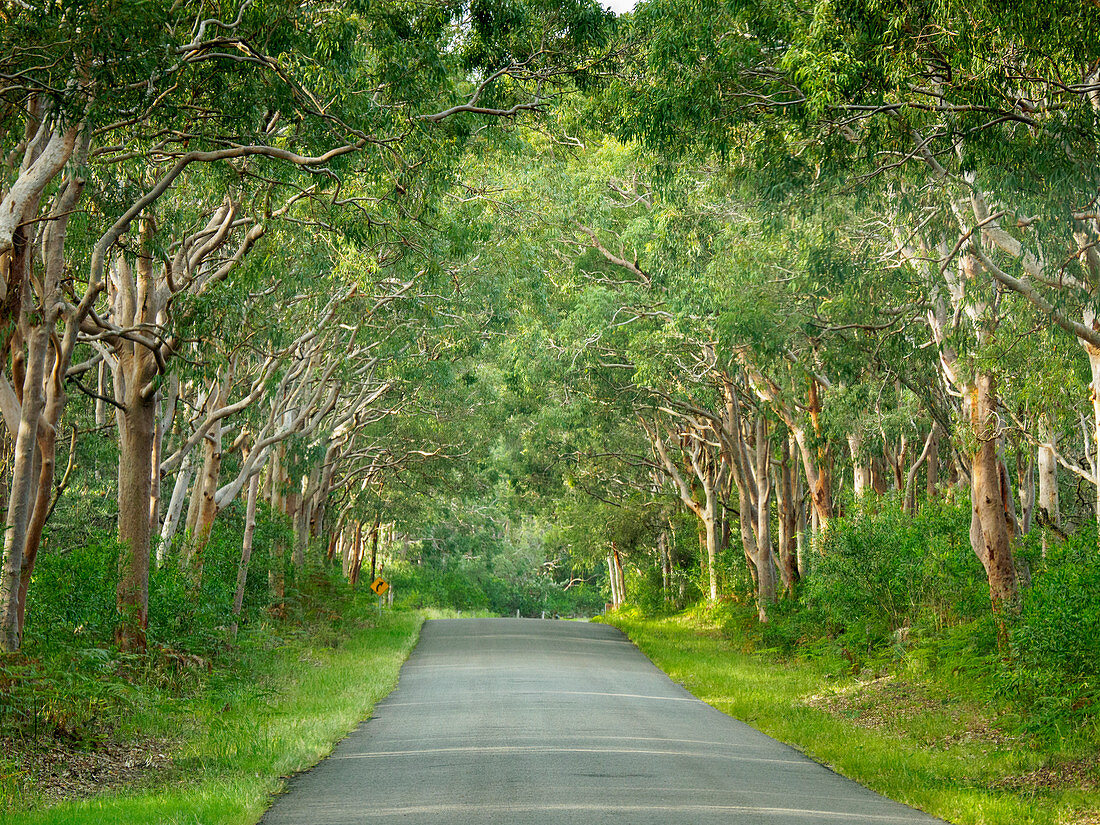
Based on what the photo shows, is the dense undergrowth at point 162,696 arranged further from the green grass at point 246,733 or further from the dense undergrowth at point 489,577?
the dense undergrowth at point 489,577

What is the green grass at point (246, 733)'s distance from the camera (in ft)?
28.6

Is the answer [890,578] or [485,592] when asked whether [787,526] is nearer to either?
[890,578]

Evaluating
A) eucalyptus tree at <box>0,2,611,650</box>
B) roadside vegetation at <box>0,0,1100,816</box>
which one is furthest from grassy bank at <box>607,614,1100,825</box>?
eucalyptus tree at <box>0,2,611,650</box>

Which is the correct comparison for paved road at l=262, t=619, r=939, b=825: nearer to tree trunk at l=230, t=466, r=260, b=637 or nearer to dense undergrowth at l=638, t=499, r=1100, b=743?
dense undergrowth at l=638, t=499, r=1100, b=743

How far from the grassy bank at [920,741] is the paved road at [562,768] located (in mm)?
436

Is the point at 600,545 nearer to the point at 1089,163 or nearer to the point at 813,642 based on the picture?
the point at 813,642

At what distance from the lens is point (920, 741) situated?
45.3 ft

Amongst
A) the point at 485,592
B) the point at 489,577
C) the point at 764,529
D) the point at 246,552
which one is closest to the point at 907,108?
the point at 246,552

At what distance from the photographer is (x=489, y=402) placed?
124ft

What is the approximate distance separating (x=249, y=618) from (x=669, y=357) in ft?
35.5

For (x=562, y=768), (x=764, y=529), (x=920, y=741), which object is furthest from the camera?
(x=764, y=529)

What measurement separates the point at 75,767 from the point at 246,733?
2.58m

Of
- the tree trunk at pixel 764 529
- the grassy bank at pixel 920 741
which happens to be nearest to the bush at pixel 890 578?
the grassy bank at pixel 920 741

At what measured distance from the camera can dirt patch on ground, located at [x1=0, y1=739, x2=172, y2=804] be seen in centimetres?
958
